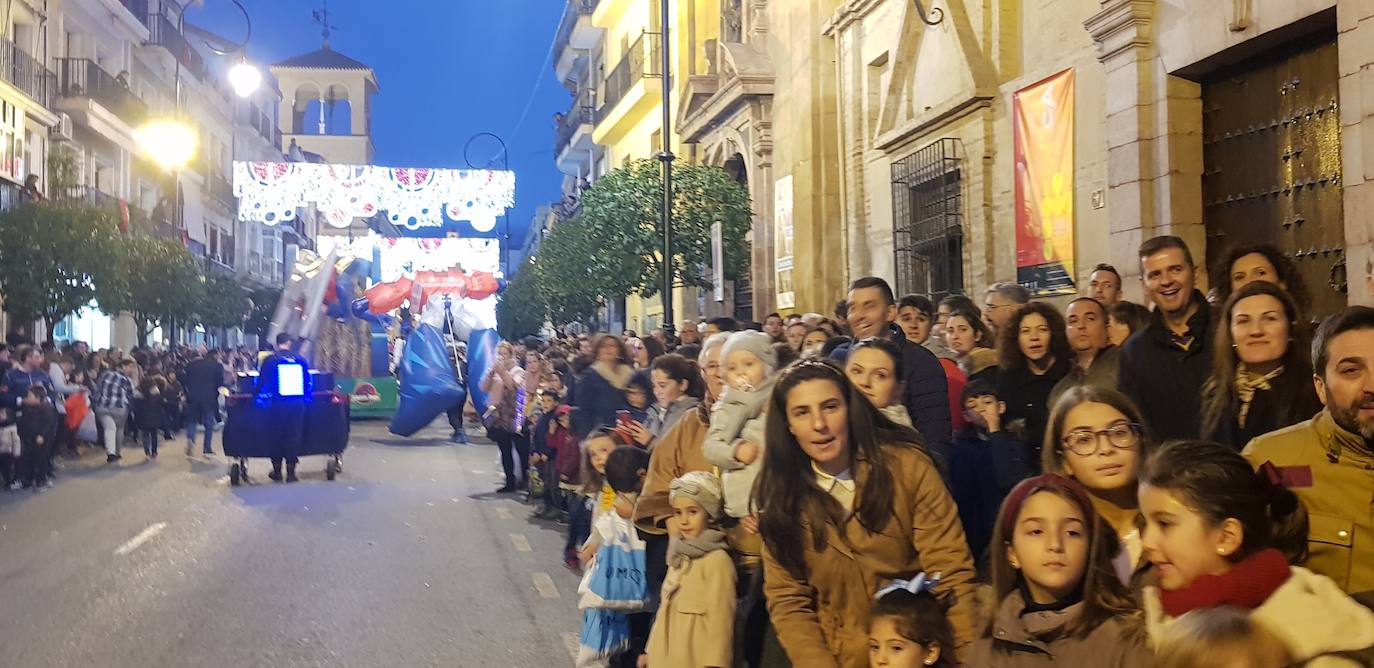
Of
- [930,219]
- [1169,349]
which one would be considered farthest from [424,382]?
[1169,349]

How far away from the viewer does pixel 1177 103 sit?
1017cm

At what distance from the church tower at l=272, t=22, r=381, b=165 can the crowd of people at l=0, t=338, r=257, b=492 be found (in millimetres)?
57919

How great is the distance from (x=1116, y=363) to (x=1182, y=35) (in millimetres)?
5262

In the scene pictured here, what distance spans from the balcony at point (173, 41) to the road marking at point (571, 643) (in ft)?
135

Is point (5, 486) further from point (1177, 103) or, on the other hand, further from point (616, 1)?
point (616, 1)

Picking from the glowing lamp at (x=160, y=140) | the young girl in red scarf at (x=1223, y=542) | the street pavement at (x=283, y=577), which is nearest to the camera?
the young girl in red scarf at (x=1223, y=542)

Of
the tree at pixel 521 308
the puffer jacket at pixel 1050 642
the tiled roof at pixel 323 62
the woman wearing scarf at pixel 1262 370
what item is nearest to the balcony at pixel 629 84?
the tree at pixel 521 308

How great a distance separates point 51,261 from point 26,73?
26.6 feet

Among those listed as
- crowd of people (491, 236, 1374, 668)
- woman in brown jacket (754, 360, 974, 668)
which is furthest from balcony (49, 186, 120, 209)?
woman in brown jacket (754, 360, 974, 668)

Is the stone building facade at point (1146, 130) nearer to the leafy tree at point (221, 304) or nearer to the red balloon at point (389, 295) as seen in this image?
the red balloon at point (389, 295)

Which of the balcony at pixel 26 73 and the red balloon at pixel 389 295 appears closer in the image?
the red balloon at pixel 389 295

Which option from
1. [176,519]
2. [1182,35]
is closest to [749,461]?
[1182,35]

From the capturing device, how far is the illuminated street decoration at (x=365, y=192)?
32062 millimetres

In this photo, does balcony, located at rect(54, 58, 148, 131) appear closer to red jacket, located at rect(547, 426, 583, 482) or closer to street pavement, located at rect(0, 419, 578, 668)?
street pavement, located at rect(0, 419, 578, 668)
